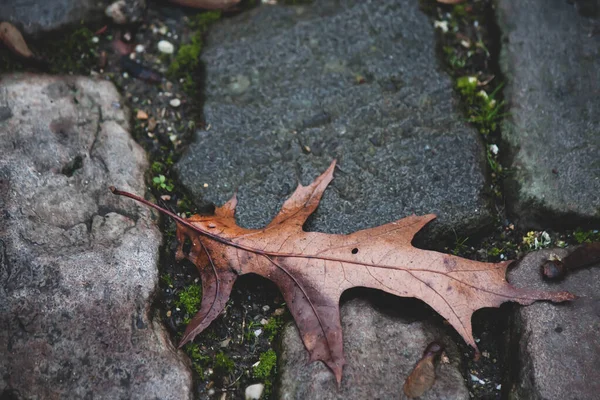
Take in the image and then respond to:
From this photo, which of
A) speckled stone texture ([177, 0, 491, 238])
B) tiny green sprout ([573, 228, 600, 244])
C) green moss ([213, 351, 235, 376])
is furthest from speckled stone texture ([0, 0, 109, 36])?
tiny green sprout ([573, 228, 600, 244])

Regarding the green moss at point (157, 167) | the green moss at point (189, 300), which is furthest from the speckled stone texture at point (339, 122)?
the green moss at point (189, 300)

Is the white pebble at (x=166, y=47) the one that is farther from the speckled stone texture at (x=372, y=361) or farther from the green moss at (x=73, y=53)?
the speckled stone texture at (x=372, y=361)

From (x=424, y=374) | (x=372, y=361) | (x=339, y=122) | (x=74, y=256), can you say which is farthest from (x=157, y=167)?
(x=424, y=374)

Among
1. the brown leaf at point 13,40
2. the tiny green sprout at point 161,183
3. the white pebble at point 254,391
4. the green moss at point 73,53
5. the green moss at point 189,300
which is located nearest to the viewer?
the white pebble at point 254,391

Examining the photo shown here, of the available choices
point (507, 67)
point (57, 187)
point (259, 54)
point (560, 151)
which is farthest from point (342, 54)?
point (57, 187)

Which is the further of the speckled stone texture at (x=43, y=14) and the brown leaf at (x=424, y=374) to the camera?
the speckled stone texture at (x=43, y=14)

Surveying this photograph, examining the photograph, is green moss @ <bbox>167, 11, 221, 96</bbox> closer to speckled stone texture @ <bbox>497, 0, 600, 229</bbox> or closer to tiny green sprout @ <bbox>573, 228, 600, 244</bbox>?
speckled stone texture @ <bbox>497, 0, 600, 229</bbox>
